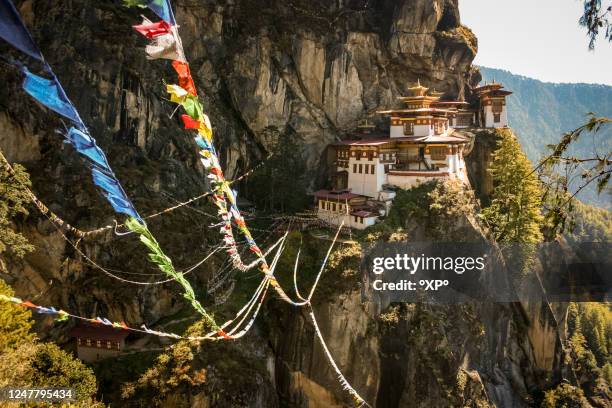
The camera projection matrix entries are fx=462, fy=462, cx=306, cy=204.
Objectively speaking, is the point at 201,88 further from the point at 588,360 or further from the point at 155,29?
the point at 588,360

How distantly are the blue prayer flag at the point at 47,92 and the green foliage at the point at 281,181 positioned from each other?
2733 centimetres

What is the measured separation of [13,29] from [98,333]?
19.1m

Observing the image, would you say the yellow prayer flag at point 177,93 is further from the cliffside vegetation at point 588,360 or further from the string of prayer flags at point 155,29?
the cliffside vegetation at point 588,360

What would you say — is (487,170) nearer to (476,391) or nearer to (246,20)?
(476,391)

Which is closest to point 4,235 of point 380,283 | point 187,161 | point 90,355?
point 90,355

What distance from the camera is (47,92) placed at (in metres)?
6.14

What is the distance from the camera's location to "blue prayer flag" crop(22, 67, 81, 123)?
5.96m

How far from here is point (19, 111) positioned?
2239 cm

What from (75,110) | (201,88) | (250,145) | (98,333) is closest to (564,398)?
(250,145)

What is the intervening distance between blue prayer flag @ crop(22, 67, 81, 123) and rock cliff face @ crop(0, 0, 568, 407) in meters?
16.3

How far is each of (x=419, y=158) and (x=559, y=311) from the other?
62.4 feet

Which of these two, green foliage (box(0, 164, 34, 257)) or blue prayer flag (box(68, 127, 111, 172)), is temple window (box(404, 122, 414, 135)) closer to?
green foliage (box(0, 164, 34, 257))

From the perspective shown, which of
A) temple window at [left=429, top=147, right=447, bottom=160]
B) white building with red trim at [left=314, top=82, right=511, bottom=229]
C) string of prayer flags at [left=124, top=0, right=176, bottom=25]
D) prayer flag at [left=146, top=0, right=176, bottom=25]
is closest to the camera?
string of prayer flags at [left=124, top=0, right=176, bottom=25]

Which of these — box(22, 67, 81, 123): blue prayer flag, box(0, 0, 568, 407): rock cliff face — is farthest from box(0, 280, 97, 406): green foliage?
box(22, 67, 81, 123): blue prayer flag
